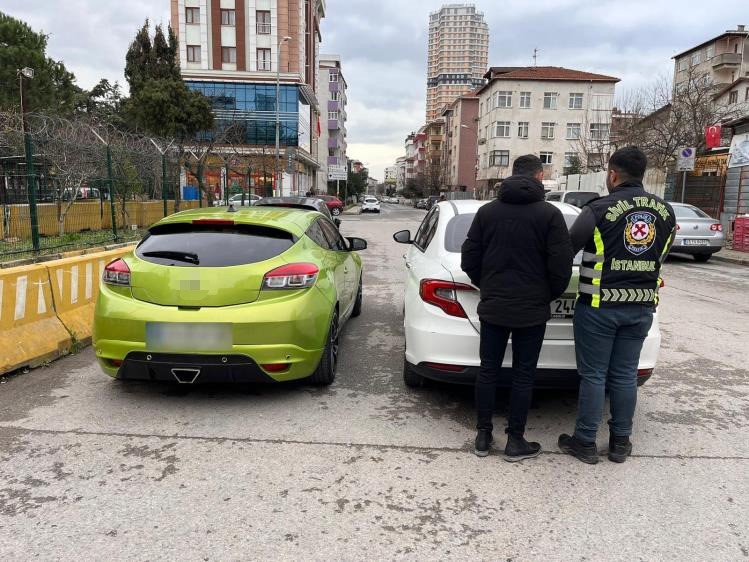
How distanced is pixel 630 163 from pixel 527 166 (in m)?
0.59

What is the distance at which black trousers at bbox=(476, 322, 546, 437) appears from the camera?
10.9ft

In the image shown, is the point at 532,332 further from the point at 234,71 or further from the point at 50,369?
the point at 234,71

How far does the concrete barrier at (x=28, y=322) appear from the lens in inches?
190

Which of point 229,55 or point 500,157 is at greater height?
point 229,55

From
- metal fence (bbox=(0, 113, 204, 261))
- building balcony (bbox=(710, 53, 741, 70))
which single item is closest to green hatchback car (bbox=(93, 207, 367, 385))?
metal fence (bbox=(0, 113, 204, 261))

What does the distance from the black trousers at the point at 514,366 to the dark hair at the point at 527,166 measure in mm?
910

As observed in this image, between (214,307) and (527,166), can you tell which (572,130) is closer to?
(527,166)

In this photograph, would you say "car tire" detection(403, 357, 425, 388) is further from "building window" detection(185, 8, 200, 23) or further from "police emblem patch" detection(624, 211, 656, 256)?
"building window" detection(185, 8, 200, 23)

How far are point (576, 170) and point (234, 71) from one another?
109 feet

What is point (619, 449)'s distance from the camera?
3486 millimetres

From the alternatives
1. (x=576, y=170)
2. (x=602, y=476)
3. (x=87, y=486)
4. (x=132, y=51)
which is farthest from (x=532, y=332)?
(x=576, y=170)

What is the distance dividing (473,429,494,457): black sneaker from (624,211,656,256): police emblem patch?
1415 millimetres

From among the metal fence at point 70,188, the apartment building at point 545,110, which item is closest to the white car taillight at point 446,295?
the metal fence at point 70,188

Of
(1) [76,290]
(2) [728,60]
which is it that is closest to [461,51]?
(2) [728,60]
